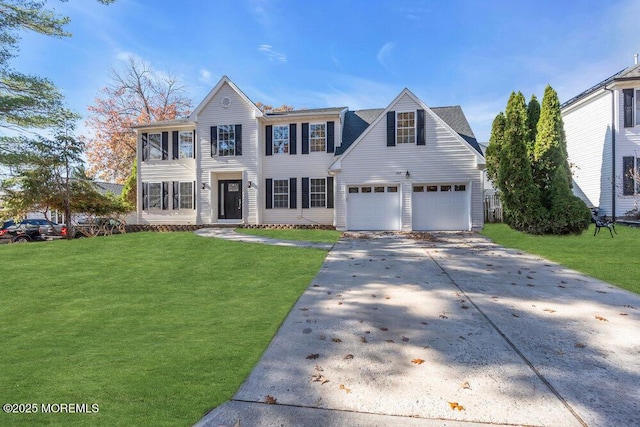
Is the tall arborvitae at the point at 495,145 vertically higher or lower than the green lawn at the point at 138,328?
higher

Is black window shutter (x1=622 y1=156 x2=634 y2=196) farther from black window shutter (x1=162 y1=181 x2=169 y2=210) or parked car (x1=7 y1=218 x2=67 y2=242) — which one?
parked car (x1=7 y1=218 x2=67 y2=242)

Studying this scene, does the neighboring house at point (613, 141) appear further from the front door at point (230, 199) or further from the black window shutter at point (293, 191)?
the front door at point (230, 199)

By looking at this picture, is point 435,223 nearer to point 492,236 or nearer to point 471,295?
point 492,236

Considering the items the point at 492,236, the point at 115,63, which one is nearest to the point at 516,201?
the point at 492,236

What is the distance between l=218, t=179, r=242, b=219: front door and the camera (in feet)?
58.9

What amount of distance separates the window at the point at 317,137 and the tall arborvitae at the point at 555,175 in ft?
32.5

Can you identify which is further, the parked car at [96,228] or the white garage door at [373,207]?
the parked car at [96,228]

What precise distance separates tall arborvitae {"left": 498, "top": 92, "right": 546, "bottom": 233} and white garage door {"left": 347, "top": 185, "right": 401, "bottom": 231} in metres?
4.86

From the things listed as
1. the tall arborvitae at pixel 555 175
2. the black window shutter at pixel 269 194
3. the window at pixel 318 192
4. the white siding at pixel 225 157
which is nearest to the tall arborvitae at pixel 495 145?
the tall arborvitae at pixel 555 175

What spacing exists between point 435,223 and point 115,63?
31.4 metres

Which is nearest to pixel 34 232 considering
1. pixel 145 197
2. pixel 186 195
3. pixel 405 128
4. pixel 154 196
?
pixel 145 197

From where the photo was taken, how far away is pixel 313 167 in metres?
17.0

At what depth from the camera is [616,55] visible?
16156mm

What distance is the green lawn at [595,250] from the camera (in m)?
6.65
